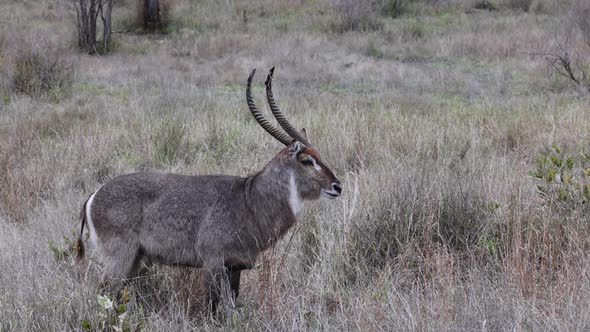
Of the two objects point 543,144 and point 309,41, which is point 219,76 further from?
point 543,144

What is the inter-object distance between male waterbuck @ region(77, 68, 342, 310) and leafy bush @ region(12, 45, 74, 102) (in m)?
6.78

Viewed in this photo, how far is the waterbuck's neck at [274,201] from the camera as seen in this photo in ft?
11.6

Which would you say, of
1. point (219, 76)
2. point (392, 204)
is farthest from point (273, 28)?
Result: point (392, 204)

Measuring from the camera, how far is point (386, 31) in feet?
53.8

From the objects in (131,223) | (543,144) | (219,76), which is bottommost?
(219,76)

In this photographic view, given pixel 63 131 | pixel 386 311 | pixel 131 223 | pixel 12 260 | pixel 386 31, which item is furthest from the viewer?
pixel 386 31

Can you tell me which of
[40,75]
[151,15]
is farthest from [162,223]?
[151,15]

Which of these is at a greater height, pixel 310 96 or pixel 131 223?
pixel 131 223

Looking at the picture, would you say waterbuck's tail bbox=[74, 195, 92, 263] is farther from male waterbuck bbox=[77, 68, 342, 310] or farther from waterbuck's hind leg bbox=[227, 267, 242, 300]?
waterbuck's hind leg bbox=[227, 267, 242, 300]

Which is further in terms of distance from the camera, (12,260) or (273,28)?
(273,28)

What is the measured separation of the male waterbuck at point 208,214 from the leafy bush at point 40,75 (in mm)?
6777

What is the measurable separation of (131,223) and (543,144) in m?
4.47

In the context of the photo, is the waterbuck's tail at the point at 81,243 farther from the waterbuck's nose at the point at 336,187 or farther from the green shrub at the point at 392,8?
the green shrub at the point at 392,8

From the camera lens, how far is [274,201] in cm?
357
